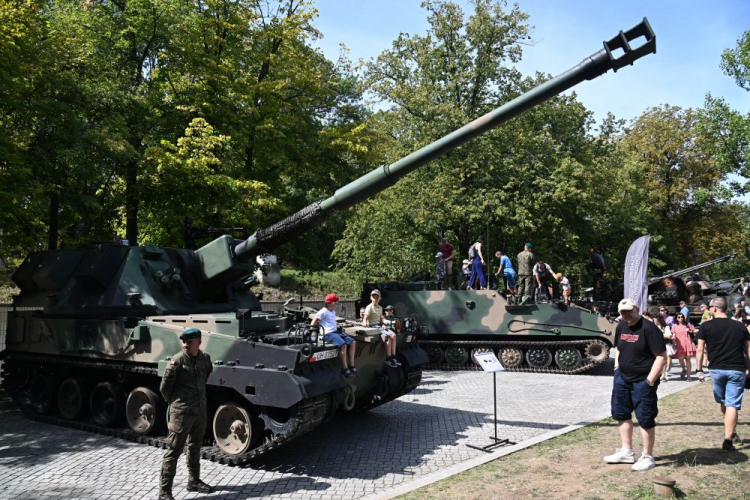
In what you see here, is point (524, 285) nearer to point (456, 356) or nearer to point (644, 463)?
point (456, 356)

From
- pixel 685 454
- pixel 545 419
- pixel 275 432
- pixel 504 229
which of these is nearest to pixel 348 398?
pixel 275 432

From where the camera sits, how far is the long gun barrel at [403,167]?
6.33 meters

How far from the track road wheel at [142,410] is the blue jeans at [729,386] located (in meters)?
7.23

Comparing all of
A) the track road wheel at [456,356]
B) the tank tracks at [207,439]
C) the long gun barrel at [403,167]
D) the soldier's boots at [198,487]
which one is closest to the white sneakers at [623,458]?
the tank tracks at [207,439]

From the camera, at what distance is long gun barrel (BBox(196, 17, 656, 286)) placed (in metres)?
6.33

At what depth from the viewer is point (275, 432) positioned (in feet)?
23.4

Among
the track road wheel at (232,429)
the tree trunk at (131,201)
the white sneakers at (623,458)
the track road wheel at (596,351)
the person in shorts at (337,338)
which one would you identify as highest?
the tree trunk at (131,201)

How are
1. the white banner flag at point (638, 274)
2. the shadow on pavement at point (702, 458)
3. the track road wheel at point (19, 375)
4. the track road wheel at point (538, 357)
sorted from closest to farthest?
the shadow on pavement at point (702, 458) < the track road wheel at point (19, 375) < the white banner flag at point (638, 274) < the track road wheel at point (538, 357)

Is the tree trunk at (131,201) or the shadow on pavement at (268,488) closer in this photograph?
the shadow on pavement at (268,488)

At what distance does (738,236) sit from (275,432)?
122 feet

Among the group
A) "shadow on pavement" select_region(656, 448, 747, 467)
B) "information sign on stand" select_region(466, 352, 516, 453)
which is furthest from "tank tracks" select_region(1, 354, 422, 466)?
"shadow on pavement" select_region(656, 448, 747, 467)

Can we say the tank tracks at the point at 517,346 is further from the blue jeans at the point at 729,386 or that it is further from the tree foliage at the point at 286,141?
the blue jeans at the point at 729,386

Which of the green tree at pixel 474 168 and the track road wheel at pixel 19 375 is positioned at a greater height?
the green tree at pixel 474 168

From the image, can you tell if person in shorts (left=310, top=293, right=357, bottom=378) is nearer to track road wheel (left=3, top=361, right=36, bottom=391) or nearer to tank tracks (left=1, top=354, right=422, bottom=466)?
tank tracks (left=1, top=354, right=422, bottom=466)
